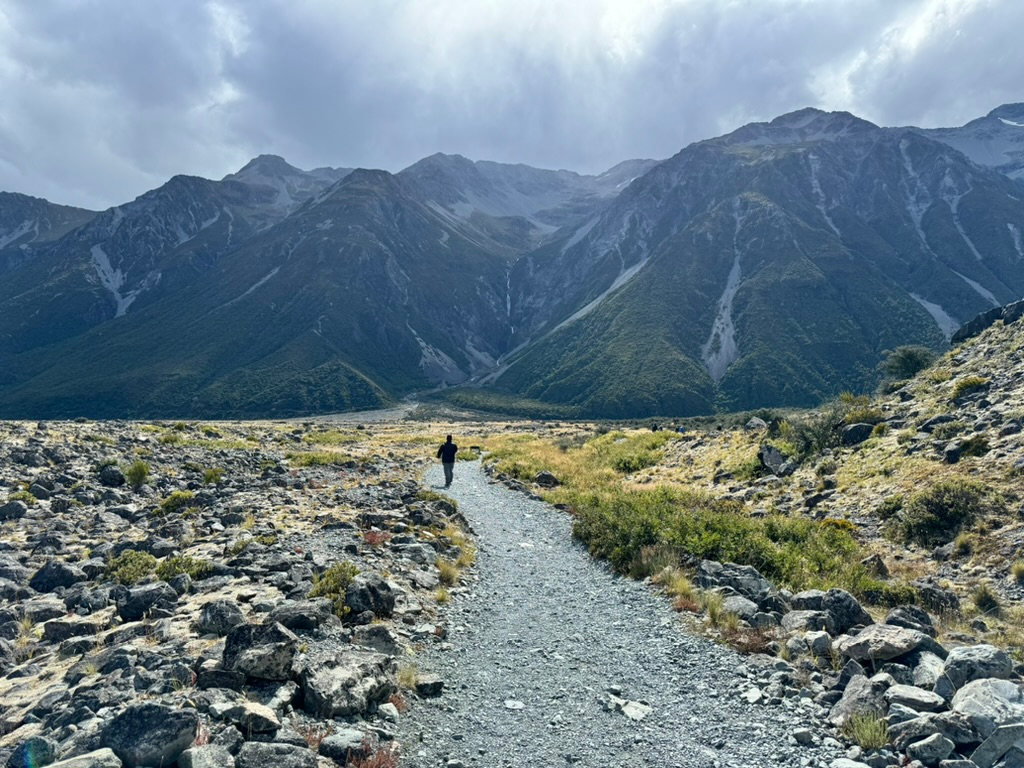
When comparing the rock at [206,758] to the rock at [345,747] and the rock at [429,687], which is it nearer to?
the rock at [345,747]

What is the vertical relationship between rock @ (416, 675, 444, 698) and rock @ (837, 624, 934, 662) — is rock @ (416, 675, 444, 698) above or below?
below

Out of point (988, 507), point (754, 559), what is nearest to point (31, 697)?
point (754, 559)

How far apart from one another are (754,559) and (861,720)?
321 inches

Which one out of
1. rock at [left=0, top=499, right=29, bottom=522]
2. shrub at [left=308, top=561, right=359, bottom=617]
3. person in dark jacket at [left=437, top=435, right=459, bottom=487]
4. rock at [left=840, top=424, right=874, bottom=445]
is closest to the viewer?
shrub at [left=308, top=561, right=359, bottom=617]

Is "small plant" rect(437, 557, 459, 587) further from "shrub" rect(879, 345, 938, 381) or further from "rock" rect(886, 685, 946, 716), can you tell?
"shrub" rect(879, 345, 938, 381)

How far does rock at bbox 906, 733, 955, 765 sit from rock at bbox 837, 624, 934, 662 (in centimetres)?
214

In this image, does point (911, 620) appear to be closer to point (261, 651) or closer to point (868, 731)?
point (868, 731)

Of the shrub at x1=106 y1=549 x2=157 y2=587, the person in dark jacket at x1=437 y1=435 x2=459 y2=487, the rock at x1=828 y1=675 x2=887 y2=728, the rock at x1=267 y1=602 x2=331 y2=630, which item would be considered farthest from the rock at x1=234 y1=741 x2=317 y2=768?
the person in dark jacket at x1=437 y1=435 x2=459 y2=487

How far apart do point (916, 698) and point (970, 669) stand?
981mm

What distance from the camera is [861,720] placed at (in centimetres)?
734

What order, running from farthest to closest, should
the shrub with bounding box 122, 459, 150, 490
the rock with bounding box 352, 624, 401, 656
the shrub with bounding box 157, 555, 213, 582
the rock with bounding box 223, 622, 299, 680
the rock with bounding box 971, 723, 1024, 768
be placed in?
the shrub with bounding box 122, 459, 150, 490 < the shrub with bounding box 157, 555, 213, 582 < the rock with bounding box 352, 624, 401, 656 < the rock with bounding box 223, 622, 299, 680 < the rock with bounding box 971, 723, 1024, 768

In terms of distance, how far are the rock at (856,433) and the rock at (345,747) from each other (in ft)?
84.4

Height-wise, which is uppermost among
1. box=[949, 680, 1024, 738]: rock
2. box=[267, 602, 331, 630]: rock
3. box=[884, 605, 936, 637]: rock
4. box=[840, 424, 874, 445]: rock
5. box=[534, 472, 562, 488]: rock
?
box=[840, 424, 874, 445]: rock

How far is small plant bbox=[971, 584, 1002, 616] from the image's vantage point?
12.2 m
